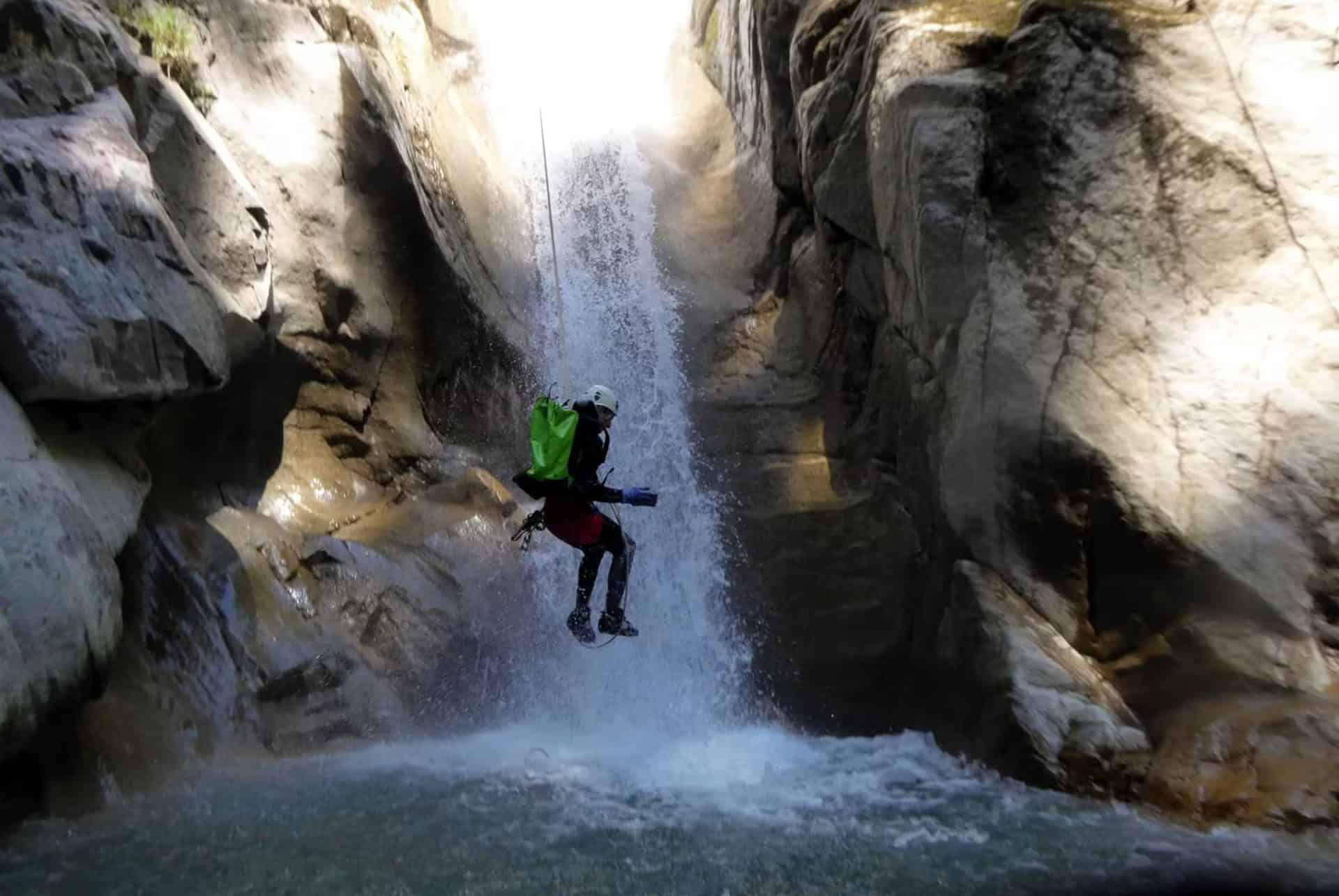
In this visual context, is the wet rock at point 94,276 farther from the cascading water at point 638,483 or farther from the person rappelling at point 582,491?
the cascading water at point 638,483

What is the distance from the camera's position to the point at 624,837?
5.30 meters

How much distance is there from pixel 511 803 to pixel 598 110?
13766mm

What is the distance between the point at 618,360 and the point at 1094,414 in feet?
20.2

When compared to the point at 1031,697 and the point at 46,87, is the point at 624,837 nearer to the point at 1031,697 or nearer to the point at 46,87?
the point at 1031,697

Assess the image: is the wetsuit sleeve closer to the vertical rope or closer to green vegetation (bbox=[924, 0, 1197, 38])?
the vertical rope

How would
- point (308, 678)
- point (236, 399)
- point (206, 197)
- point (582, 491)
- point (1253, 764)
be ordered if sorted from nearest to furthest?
1. point (1253, 764)
2. point (582, 491)
3. point (308, 678)
4. point (206, 197)
5. point (236, 399)

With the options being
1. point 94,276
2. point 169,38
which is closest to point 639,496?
point 94,276

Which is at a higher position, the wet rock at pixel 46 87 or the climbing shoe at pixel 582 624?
the wet rock at pixel 46 87

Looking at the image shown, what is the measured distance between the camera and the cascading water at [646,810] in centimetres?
469

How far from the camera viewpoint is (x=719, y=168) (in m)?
14.9

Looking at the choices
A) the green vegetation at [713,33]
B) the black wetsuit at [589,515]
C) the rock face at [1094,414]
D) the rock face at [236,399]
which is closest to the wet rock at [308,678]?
the rock face at [236,399]

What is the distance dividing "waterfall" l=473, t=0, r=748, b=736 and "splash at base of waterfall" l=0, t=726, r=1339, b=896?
1.60 m

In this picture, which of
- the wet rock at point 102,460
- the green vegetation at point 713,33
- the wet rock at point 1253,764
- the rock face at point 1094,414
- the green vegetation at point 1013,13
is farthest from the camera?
the green vegetation at point 713,33

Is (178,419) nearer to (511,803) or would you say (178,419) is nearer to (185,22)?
(185,22)
